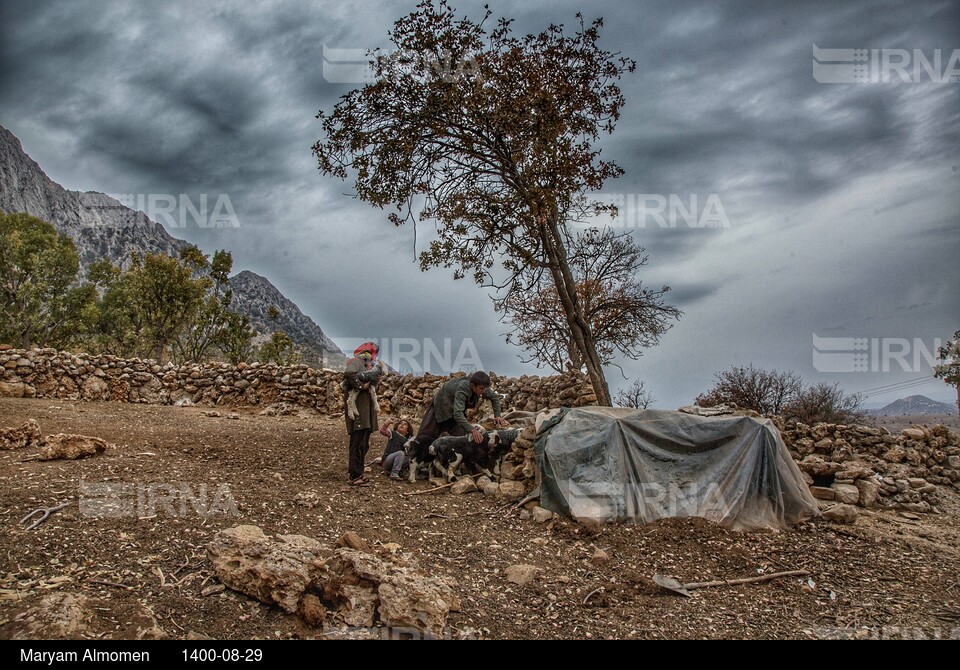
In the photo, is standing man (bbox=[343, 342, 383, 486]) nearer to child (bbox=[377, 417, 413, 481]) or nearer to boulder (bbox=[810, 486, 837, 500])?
child (bbox=[377, 417, 413, 481])

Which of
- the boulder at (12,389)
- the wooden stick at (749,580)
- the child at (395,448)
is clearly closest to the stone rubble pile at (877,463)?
the wooden stick at (749,580)

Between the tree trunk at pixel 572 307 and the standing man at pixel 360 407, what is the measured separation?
15.3 ft

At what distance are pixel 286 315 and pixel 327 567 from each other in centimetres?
8123

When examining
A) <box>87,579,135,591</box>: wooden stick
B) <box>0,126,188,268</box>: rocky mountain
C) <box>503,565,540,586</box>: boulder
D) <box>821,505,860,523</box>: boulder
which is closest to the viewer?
<box>87,579,135,591</box>: wooden stick

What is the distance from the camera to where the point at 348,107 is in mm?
10781

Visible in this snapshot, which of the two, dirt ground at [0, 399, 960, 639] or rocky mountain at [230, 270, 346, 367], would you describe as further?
rocky mountain at [230, 270, 346, 367]

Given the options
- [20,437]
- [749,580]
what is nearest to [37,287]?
[20,437]

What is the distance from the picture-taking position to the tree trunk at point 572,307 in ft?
34.3

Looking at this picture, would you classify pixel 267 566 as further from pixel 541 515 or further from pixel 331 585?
pixel 541 515

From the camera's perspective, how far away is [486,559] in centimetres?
508

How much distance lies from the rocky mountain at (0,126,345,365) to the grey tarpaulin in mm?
64738

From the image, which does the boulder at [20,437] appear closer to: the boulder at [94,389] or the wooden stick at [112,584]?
the wooden stick at [112,584]

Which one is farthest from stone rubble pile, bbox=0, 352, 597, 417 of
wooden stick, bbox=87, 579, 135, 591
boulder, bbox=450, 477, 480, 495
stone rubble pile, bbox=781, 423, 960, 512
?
wooden stick, bbox=87, 579, 135, 591

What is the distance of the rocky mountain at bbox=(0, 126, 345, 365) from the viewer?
72.6 m
